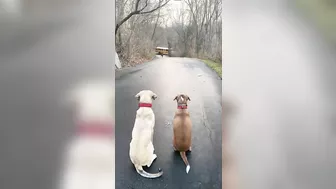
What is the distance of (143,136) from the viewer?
165 centimetres

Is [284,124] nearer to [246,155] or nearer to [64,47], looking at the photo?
[246,155]

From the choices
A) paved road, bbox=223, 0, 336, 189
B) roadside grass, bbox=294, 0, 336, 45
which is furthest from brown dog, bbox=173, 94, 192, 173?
roadside grass, bbox=294, 0, 336, 45

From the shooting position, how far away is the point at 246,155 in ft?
5.54

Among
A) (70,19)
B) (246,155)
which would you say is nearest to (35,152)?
(70,19)

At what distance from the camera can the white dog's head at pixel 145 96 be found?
1.66 metres

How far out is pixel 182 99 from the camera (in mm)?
1663

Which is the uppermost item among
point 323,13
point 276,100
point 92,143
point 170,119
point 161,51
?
point 323,13

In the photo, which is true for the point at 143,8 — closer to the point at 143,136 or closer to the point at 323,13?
the point at 143,136

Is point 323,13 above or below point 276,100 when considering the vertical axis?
above

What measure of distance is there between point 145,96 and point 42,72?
A: 1.78ft

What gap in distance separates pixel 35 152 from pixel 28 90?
0.32 meters

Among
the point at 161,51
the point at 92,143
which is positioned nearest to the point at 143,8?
the point at 161,51

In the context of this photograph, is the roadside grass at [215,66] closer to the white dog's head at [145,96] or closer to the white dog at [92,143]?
the white dog's head at [145,96]

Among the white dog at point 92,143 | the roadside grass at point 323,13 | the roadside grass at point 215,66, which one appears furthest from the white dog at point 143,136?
the roadside grass at point 323,13
